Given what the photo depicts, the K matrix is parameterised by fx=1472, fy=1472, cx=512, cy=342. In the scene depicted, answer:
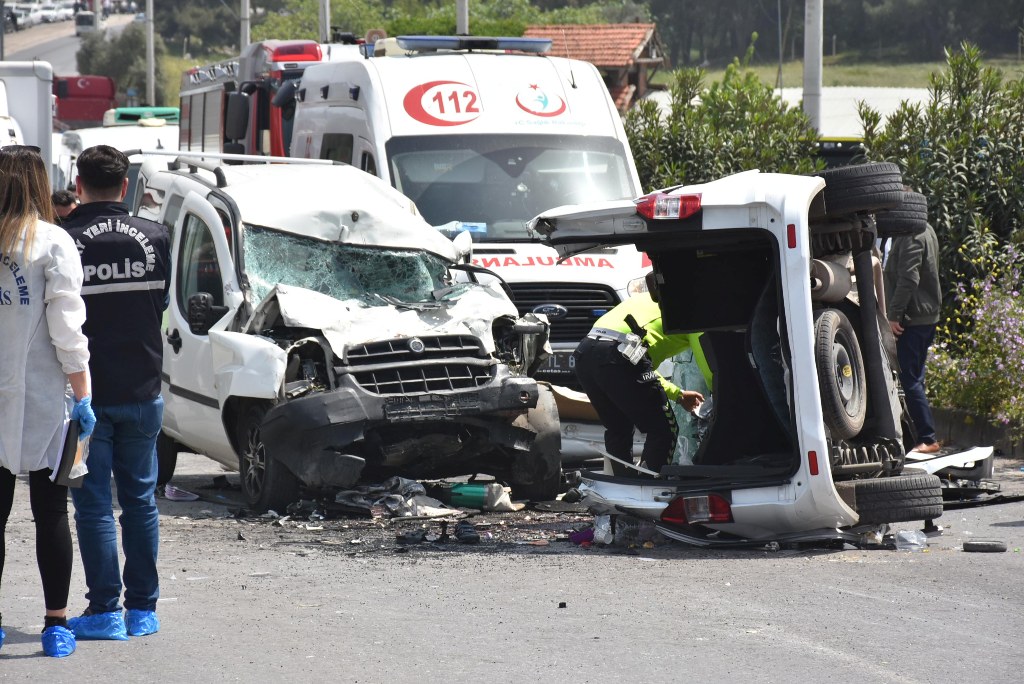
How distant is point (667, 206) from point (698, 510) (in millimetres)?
1551

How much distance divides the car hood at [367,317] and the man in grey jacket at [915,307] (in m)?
3.22

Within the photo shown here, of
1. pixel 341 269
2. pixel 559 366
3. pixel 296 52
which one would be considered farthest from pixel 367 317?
pixel 296 52

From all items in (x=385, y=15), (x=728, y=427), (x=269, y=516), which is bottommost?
(x=269, y=516)

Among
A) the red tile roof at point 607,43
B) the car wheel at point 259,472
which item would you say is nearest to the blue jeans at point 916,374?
the car wheel at point 259,472

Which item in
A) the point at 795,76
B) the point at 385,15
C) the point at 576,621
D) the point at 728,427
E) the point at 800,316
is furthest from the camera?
the point at 795,76

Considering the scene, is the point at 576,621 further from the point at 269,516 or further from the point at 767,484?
the point at 269,516

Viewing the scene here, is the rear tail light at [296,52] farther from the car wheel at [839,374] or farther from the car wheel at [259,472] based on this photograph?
the car wheel at [839,374]

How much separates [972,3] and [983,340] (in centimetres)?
5520

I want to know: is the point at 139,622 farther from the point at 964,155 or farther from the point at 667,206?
the point at 964,155

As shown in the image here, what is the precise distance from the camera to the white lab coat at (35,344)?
534cm

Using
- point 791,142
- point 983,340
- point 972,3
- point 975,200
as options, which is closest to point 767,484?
point 983,340

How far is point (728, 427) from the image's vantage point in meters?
7.93

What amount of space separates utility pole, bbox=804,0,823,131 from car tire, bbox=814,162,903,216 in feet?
26.2

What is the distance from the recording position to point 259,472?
898 cm
